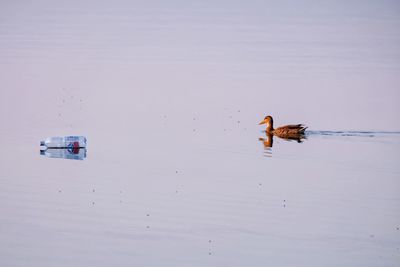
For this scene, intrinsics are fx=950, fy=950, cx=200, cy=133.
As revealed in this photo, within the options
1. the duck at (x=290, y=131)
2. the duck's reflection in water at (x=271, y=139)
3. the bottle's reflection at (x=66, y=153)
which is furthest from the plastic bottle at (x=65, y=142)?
the duck at (x=290, y=131)

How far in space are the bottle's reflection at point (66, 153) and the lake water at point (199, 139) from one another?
247 mm

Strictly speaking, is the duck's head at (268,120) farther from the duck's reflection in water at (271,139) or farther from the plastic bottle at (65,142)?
the plastic bottle at (65,142)

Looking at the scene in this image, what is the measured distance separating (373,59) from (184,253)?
19.3 m

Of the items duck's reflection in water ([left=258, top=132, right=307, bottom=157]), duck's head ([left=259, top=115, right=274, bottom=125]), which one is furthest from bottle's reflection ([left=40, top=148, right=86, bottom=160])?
duck's head ([left=259, top=115, right=274, bottom=125])

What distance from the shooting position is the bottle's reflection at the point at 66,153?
14859 mm

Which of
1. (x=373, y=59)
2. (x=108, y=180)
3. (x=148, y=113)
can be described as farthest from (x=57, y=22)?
(x=108, y=180)

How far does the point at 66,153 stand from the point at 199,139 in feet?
9.51

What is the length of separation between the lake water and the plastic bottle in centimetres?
33

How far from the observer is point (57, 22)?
111 feet

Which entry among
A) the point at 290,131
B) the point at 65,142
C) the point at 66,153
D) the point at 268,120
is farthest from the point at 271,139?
the point at 66,153

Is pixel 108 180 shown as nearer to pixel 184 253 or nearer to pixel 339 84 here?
pixel 184 253

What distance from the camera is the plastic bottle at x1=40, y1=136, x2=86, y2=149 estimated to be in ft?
50.7

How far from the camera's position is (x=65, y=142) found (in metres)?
15.6

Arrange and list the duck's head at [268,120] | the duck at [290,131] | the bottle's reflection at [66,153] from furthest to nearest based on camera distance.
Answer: the duck's head at [268,120] → the duck at [290,131] → the bottle's reflection at [66,153]
